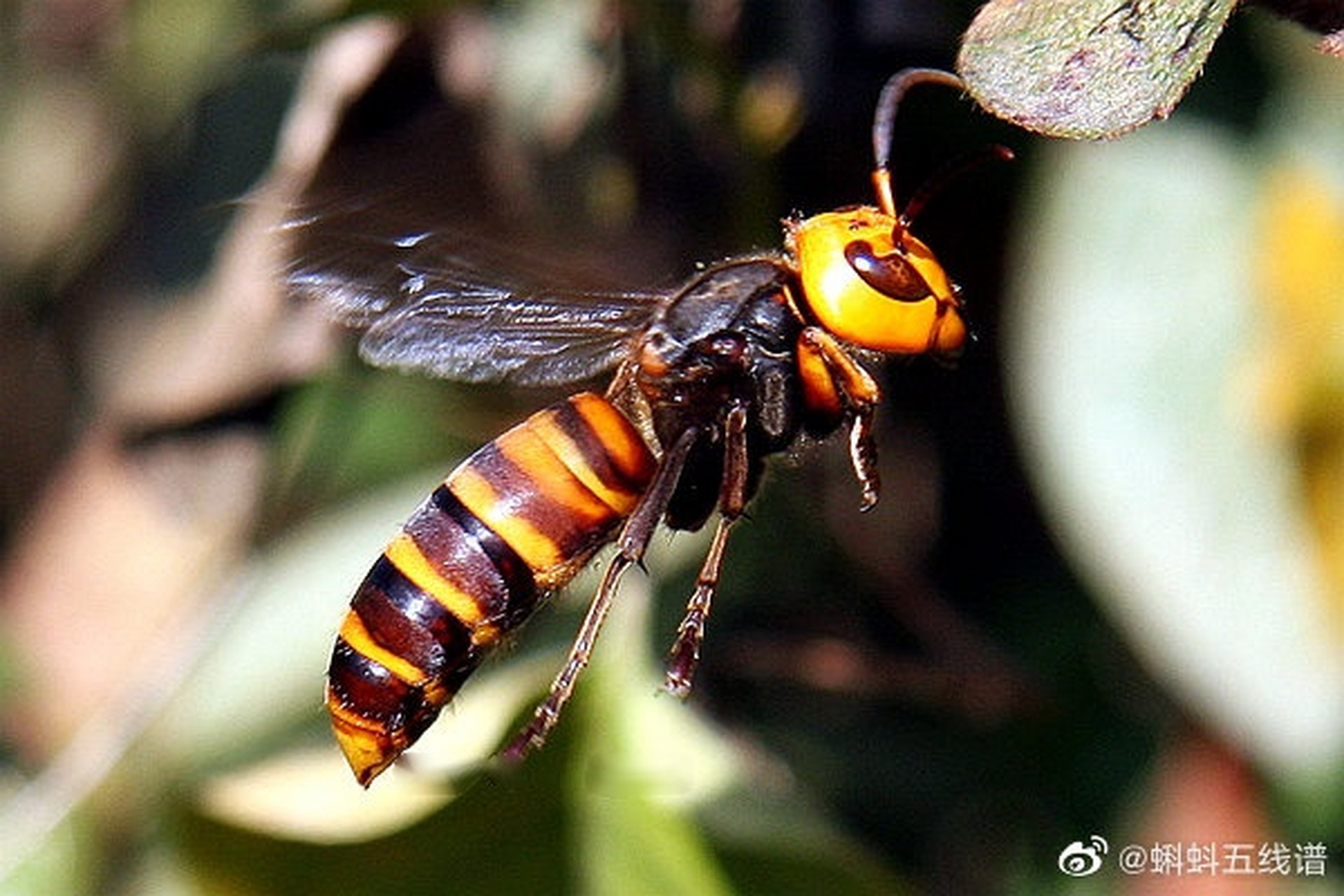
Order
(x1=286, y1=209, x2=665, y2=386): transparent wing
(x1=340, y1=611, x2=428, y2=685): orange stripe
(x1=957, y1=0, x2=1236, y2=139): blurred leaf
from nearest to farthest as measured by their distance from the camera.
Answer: (x1=957, y1=0, x2=1236, y2=139): blurred leaf < (x1=340, y1=611, x2=428, y2=685): orange stripe < (x1=286, y1=209, x2=665, y2=386): transparent wing

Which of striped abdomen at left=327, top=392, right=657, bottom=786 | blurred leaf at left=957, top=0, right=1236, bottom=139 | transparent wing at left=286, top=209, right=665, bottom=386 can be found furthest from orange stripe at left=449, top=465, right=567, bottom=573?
blurred leaf at left=957, top=0, right=1236, bottom=139

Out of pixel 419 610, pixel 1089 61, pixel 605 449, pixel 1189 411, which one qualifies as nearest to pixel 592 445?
pixel 605 449

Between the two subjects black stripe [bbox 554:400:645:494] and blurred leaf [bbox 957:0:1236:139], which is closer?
blurred leaf [bbox 957:0:1236:139]

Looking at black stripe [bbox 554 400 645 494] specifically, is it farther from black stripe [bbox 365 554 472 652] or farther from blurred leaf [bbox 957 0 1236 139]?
blurred leaf [bbox 957 0 1236 139]

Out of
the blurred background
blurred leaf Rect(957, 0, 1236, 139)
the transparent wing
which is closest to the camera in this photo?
blurred leaf Rect(957, 0, 1236, 139)

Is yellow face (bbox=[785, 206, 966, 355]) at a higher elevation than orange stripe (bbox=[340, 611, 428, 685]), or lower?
higher

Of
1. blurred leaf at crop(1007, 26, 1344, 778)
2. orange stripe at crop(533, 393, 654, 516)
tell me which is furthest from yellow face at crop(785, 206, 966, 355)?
blurred leaf at crop(1007, 26, 1344, 778)

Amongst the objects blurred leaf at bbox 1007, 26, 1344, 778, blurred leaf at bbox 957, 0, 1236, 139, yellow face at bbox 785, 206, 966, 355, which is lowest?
blurred leaf at bbox 1007, 26, 1344, 778

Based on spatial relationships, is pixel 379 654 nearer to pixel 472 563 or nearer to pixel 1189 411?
pixel 472 563

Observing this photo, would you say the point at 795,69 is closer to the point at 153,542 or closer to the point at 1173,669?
the point at 1173,669
